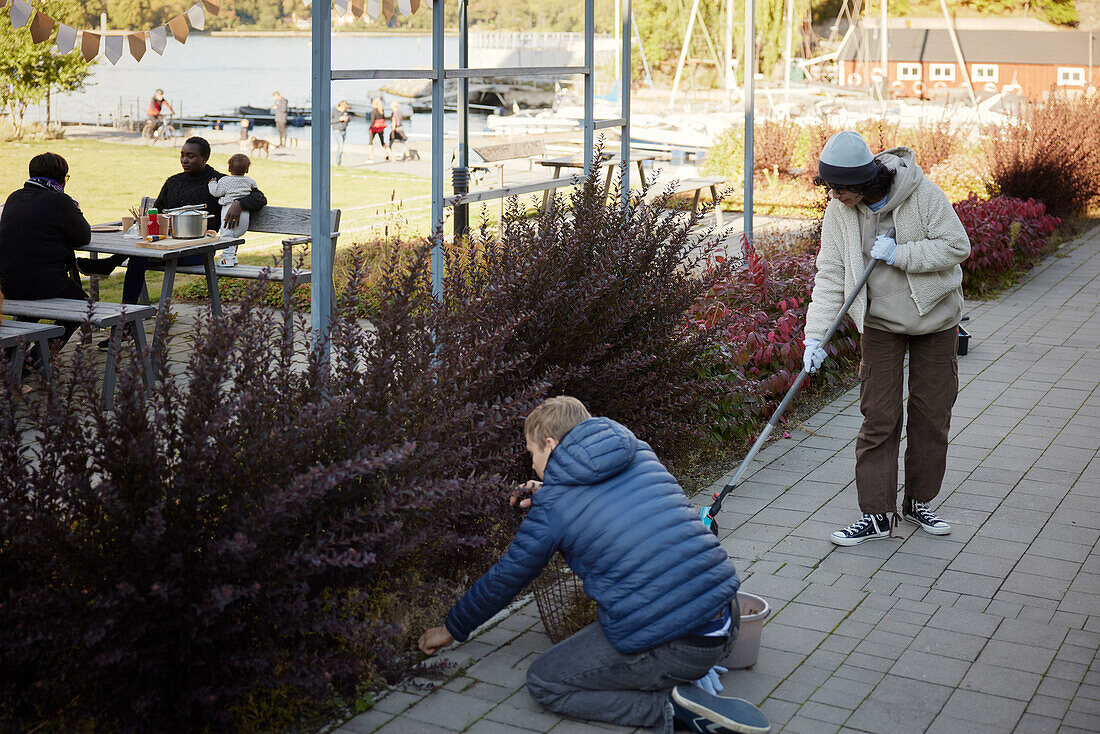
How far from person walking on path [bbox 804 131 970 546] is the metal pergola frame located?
56.0 inches

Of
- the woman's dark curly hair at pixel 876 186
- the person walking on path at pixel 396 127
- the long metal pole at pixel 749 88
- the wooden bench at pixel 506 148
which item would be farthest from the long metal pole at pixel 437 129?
the person walking on path at pixel 396 127

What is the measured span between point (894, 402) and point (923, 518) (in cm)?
62

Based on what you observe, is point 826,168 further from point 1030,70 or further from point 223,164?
point 1030,70

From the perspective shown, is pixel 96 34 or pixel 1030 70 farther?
pixel 1030 70

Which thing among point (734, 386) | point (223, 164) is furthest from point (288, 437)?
point (223, 164)

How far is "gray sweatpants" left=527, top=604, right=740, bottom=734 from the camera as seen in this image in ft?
11.5

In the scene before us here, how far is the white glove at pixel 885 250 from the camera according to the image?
4.83 meters

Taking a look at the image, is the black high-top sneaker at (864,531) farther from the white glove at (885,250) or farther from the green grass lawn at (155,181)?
the green grass lawn at (155,181)

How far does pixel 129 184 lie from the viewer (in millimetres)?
18547

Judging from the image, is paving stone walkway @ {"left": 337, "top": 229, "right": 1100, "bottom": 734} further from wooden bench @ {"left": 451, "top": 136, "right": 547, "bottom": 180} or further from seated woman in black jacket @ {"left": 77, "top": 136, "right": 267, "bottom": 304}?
seated woman in black jacket @ {"left": 77, "top": 136, "right": 267, "bottom": 304}

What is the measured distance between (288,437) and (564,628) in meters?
1.31

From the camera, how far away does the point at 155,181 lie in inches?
764

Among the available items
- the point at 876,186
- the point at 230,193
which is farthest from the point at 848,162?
the point at 230,193

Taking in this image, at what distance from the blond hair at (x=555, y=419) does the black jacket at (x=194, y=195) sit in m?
6.10
